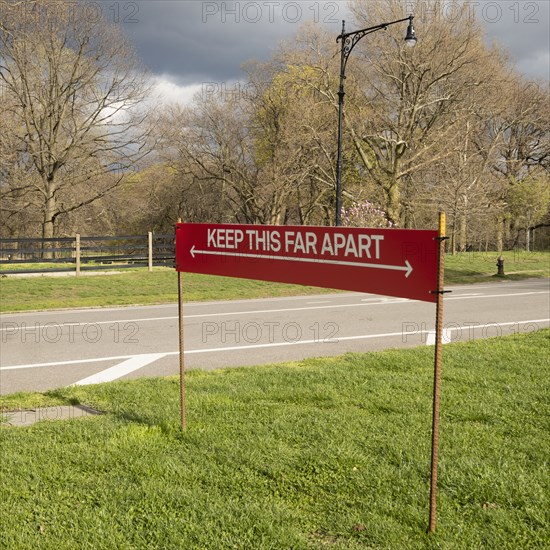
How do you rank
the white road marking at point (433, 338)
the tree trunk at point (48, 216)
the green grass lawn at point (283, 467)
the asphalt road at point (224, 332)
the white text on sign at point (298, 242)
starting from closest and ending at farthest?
the green grass lawn at point (283, 467)
the white text on sign at point (298, 242)
the asphalt road at point (224, 332)
the white road marking at point (433, 338)
the tree trunk at point (48, 216)

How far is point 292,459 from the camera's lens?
171 inches

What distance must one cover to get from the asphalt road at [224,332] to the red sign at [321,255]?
10.4 ft

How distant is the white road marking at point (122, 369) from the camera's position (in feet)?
23.8

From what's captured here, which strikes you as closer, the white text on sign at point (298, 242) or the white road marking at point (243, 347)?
the white text on sign at point (298, 242)

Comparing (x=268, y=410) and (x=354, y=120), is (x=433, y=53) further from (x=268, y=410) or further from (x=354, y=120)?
(x=268, y=410)

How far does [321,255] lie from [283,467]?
1.59 metres

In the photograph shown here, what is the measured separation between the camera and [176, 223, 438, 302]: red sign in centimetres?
345

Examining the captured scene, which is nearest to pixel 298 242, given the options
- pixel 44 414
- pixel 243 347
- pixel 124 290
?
pixel 44 414

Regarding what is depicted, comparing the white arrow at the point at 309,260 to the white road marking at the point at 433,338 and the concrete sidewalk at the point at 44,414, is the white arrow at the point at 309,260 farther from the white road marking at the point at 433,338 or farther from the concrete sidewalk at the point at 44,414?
the white road marking at the point at 433,338

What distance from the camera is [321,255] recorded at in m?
4.02

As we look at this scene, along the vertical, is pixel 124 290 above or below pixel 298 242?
below

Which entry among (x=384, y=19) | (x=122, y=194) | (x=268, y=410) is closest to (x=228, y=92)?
(x=122, y=194)

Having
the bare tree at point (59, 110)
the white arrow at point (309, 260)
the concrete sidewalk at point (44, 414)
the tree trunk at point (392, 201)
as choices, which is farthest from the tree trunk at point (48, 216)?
the white arrow at point (309, 260)

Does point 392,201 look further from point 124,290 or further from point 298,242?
point 298,242
